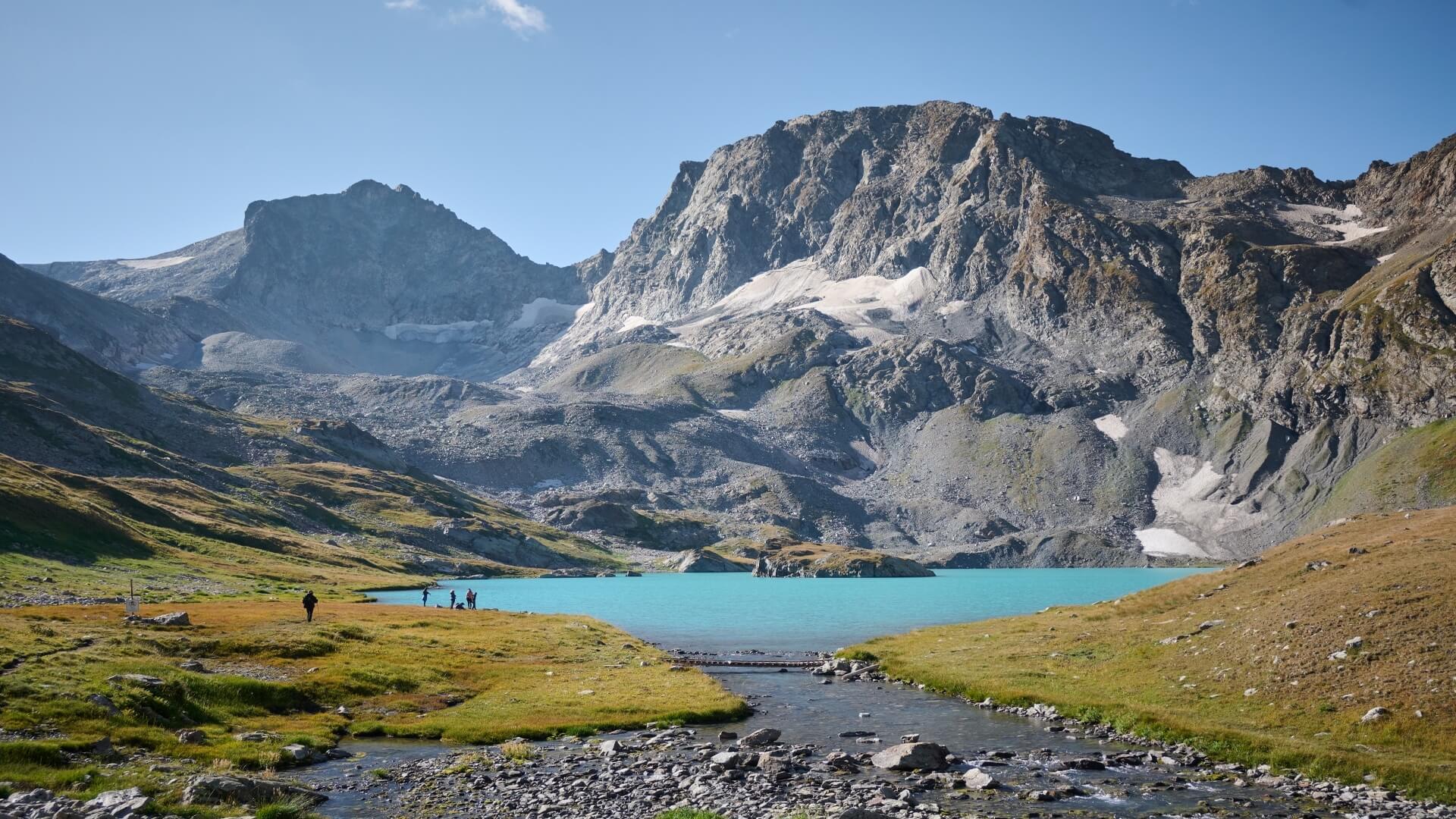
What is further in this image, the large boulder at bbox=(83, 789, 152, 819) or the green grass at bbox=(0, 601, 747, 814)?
the green grass at bbox=(0, 601, 747, 814)

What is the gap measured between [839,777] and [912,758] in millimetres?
3072

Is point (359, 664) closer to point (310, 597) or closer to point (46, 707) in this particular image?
point (310, 597)

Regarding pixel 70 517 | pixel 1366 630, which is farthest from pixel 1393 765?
pixel 70 517

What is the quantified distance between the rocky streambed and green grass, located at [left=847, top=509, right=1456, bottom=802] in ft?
5.79

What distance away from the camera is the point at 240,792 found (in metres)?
26.4

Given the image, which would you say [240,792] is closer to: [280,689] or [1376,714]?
[280,689]

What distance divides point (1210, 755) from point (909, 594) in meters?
124

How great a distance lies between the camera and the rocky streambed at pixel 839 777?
90.0 feet

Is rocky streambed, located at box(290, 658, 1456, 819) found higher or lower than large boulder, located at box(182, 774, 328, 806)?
lower

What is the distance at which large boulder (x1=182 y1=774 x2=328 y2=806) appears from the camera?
84.4ft

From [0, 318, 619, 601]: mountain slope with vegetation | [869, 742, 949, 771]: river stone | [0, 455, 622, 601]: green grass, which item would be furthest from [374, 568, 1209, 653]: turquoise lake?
[869, 742, 949, 771]: river stone

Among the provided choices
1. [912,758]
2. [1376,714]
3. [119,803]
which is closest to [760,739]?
[912,758]

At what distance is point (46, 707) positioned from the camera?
3231 centimetres

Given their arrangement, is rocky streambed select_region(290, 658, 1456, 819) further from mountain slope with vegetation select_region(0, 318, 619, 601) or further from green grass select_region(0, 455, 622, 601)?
green grass select_region(0, 455, 622, 601)
